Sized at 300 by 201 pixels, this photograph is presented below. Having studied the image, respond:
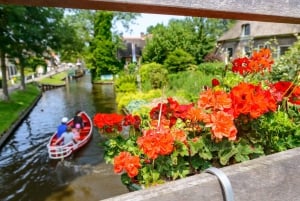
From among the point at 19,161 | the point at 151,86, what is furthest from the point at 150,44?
the point at 19,161

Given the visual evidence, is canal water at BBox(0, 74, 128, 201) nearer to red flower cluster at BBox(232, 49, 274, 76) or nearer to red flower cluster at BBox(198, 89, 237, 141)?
red flower cluster at BBox(232, 49, 274, 76)

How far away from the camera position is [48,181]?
340 inches

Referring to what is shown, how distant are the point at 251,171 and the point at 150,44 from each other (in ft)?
85.8

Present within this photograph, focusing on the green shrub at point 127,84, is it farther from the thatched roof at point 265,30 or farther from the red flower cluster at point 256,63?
the red flower cluster at point 256,63

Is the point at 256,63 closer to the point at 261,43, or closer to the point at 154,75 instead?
the point at 154,75

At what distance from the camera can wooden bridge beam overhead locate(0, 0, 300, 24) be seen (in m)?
1.09

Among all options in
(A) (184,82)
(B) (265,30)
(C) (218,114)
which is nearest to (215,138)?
(C) (218,114)

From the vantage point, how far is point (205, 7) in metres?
1.23

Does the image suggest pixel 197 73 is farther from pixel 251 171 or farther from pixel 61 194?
pixel 251 171

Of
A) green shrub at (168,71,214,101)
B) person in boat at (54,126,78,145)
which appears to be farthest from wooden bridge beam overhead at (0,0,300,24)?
green shrub at (168,71,214,101)

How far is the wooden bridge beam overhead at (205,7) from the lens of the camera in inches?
42.9

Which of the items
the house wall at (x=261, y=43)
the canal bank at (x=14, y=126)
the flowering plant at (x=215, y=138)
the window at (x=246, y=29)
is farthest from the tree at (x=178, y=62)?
the flowering plant at (x=215, y=138)

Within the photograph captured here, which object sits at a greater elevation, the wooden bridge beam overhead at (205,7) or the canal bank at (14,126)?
the wooden bridge beam overhead at (205,7)

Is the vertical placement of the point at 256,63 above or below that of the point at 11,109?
above
